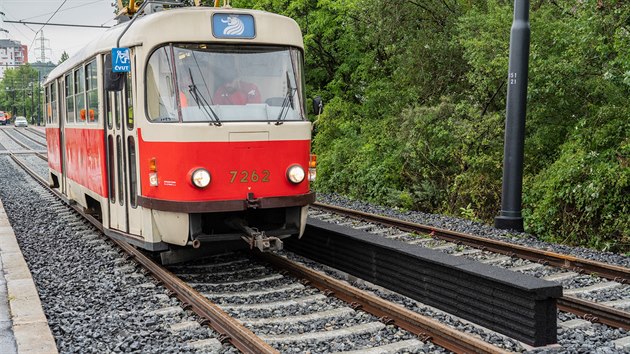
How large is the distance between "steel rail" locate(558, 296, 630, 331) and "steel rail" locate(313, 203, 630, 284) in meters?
1.45

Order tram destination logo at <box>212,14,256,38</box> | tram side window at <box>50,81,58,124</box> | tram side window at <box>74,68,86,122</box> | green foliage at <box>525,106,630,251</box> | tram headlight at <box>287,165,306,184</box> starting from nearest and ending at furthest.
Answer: tram destination logo at <box>212,14,256,38</box> < tram headlight at <box>287,165,306,184</box> < green foliage at <box>525,106,630,251</box> < tram side window at <box>74,68,86,122</box> < tram side window at <box>50,81,58,124</box>

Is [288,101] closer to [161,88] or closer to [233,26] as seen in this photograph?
[233,26]

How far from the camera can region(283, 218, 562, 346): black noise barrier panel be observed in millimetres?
5637

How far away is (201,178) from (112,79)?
70.6 inches

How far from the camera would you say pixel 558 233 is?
11234 mm

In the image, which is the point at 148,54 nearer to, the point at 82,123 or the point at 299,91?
the point at 299,91

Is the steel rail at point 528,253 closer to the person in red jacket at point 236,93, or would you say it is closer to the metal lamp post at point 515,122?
the metal lamp post at point 515,122

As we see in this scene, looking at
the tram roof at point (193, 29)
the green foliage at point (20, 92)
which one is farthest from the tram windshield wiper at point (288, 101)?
the green foliage at point (20, 92)

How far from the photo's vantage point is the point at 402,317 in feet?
20.5

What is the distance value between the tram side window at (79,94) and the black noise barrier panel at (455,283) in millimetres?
4559

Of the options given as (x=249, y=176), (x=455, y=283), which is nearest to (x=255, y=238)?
(x=249, y=176)

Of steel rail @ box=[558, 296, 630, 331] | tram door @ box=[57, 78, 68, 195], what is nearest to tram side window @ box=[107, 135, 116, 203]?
tram door @ box=[57, 78, 68, 195]

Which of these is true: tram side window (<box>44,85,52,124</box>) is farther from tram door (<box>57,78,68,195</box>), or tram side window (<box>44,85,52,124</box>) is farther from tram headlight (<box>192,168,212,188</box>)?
tram headlight (<box>192,168,212,188</box>)

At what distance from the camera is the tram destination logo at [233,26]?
7.92m
